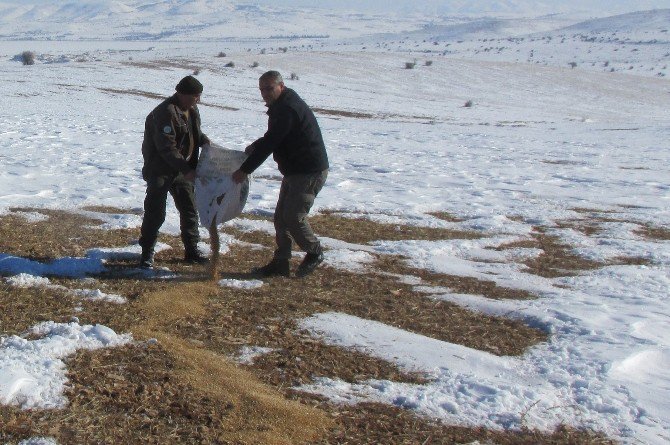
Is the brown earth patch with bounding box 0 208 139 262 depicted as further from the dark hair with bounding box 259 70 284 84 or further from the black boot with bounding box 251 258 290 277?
the dark hair with bounding box 259 70 284 84

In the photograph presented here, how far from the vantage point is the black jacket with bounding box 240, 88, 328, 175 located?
20.5 feet

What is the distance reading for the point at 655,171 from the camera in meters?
15.4

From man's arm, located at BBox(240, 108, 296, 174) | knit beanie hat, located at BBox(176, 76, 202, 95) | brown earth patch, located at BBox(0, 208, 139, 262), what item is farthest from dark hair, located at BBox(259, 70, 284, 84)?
brown earth patch, located at BBox(0, 208, 139, 262)

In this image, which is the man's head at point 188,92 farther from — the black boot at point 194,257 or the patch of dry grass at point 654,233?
the patch of dry grass at point 654,233

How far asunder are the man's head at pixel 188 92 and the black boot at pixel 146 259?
3.77ft

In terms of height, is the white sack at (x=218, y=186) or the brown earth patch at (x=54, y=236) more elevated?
the white sack at (x=218, y=186)

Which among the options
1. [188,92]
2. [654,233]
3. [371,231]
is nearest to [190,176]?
[188,92]

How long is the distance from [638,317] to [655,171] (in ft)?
33.3

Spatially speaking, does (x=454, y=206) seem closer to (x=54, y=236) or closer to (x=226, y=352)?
(x=54, y=236)

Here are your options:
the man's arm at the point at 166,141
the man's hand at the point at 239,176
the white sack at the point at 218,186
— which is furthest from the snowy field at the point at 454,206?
the man's arm at the point at 166,141

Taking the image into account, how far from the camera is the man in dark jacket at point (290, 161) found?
6262 millimetres

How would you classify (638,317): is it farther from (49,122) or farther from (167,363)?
(49,122)

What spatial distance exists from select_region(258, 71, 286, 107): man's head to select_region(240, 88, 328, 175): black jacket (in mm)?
44

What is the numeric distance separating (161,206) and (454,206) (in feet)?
16.2
